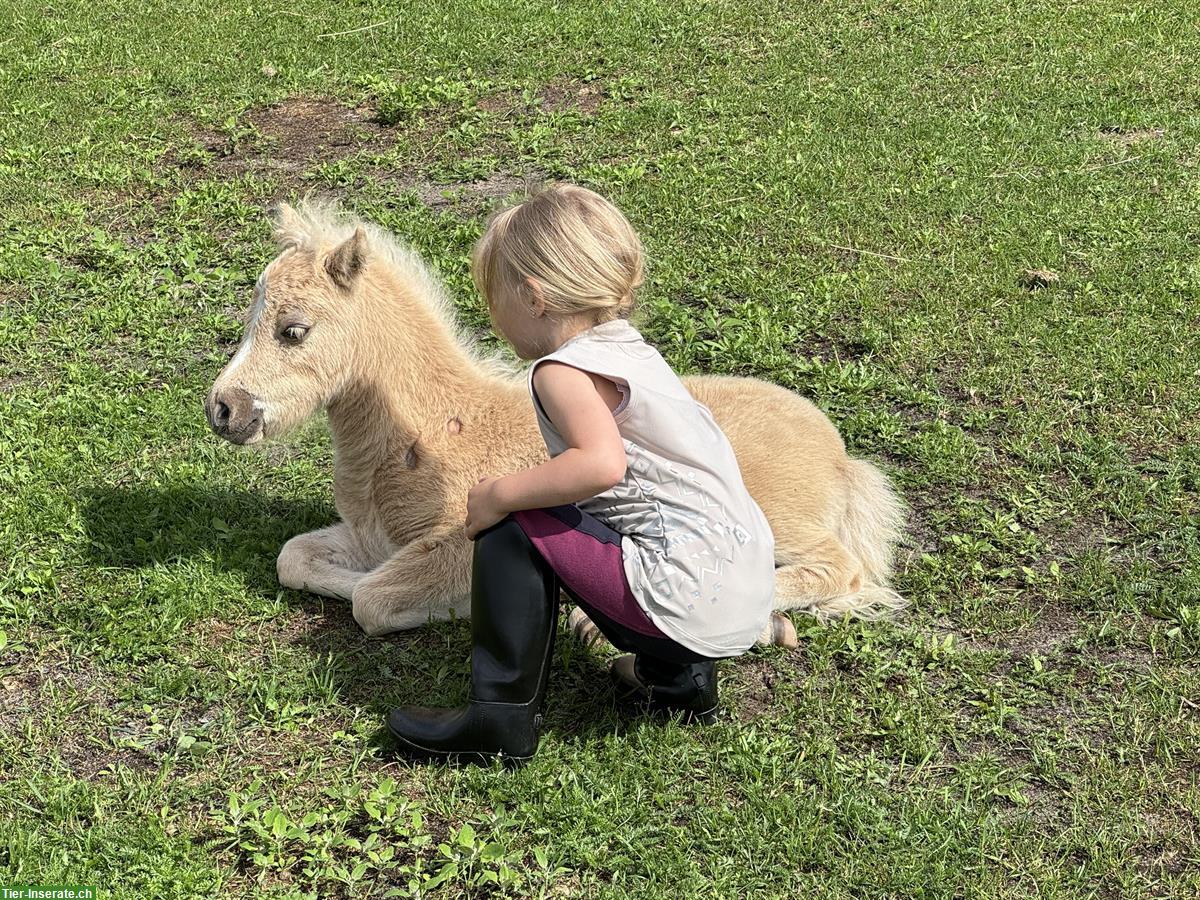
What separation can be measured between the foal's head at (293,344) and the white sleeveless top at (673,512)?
1.28 m

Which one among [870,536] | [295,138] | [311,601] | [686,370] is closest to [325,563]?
[311,601]

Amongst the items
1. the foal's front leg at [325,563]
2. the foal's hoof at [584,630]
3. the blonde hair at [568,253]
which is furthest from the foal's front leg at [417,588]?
the blonde hair at [568,253]

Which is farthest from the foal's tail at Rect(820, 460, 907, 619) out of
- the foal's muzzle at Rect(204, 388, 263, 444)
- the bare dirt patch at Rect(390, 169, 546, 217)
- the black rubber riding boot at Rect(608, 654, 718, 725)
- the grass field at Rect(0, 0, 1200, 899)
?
the bare dirt patch at Rect(390, 169, 546, 217)

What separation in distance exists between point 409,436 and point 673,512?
154 centimetres

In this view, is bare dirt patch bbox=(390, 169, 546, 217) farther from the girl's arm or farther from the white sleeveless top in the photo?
the girl's arm

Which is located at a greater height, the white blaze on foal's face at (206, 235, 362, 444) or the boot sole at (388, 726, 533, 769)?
the white blaze on foal's face at (206, 235, 362, 444)

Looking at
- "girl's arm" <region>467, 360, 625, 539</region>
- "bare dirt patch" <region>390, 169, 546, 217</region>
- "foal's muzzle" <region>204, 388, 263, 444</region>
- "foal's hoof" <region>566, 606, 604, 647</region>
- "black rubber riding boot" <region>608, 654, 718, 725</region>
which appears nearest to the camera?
"girl's arm" <region>467, 360, 625, 539</region>

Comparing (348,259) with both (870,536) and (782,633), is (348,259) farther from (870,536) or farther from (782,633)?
(870,536)

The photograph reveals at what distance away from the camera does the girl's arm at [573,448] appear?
3463 mm

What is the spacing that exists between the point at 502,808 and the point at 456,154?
598 centimetres

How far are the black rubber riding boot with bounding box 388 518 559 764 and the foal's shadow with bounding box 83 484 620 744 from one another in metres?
0.27

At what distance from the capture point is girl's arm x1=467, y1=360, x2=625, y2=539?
3.46 m

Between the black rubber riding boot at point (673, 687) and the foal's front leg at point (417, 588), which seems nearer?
the black rubber riding boot at point (673, 687)

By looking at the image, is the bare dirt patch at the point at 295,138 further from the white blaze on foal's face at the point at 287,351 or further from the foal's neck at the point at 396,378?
the white blaze on foal's face at the point at 287,351
